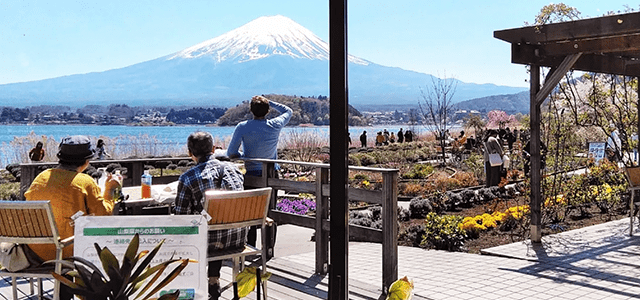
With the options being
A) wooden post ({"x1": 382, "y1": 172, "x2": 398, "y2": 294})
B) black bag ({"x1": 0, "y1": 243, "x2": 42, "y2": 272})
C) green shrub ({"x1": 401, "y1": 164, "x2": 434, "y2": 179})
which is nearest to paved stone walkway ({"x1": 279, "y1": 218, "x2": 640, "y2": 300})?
wooden post ({"x1": 382, "y1": 172, "x2": 398, "y2": 294})

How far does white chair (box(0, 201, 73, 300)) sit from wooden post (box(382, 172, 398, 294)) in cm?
150

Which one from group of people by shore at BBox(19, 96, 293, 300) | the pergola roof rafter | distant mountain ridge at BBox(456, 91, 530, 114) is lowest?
group of people by shore at BBox(19, 96, 293, 300)

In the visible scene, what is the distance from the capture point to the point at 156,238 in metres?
1.46

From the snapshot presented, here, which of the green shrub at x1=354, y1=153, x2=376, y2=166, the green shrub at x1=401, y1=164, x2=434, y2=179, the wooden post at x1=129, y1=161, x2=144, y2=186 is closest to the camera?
the wooden post at x1=129, y1=161, x2=144, y2=186

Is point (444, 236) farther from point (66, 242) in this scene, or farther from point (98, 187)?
point (66, 242)

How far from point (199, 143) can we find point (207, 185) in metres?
0.20

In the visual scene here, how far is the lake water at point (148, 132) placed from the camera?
2948 mm

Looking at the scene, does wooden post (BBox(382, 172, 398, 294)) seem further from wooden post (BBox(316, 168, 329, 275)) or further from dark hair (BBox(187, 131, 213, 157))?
dark hair (BBox(187, 131, 213, 157))

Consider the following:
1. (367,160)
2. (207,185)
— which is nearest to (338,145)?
(207,185)

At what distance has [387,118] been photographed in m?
2.83

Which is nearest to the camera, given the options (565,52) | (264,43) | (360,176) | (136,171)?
(264,43)

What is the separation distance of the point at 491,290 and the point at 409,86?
47.7 inches

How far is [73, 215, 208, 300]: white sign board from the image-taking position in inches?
57.3

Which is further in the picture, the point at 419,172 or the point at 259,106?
the point at 419,172
